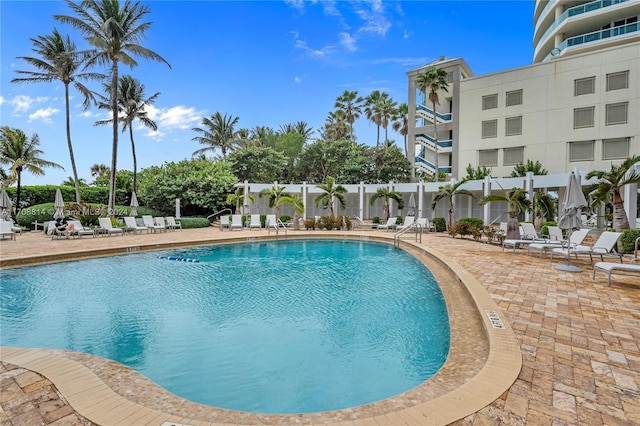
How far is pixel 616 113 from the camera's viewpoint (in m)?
21.3

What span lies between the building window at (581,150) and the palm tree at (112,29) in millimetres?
27949

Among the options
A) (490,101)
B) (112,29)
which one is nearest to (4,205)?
(112,29)

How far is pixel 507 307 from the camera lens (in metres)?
5.16

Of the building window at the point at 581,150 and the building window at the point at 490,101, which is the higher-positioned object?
the building window at the point at 490,101

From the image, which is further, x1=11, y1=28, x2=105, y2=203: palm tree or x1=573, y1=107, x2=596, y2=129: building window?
x1=573, y1=107, x2=596, y2=129: building window

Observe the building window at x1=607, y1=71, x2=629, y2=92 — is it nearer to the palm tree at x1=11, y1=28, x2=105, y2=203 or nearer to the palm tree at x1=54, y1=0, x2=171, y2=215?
the palm tree at x1=54, y1=0, x2=171, y2=215

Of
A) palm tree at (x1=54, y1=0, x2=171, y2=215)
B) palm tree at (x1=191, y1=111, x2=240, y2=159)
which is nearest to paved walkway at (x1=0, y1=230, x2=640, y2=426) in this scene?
palm tree at (x1=54, y1=0, x2=171, y2=215)

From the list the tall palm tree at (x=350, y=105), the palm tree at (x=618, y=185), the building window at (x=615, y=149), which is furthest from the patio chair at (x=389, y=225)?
the tall palm tree at (x=350, y=105)

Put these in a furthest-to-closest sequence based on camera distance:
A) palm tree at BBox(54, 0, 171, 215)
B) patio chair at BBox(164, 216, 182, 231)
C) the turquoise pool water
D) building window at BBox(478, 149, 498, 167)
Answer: building window at BBox(478, 149, 498, 167) → patio chair at BBox(164, 216, 182, 231) → palm tree at BBox(54, 0, 171, 215) → the turquoise pool water

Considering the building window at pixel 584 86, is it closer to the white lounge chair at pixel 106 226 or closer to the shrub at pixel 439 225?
the shrub at pixel 439 225

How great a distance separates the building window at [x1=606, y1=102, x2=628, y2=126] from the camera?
21078mm

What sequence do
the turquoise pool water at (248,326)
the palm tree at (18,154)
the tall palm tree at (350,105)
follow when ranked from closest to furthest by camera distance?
the turquoise pool water at (248,326)
the palm tree at (18,154)
the tall palm tree at (350,105)

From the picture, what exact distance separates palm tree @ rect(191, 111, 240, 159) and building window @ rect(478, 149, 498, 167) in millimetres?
26095

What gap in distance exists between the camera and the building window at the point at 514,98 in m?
24.6
